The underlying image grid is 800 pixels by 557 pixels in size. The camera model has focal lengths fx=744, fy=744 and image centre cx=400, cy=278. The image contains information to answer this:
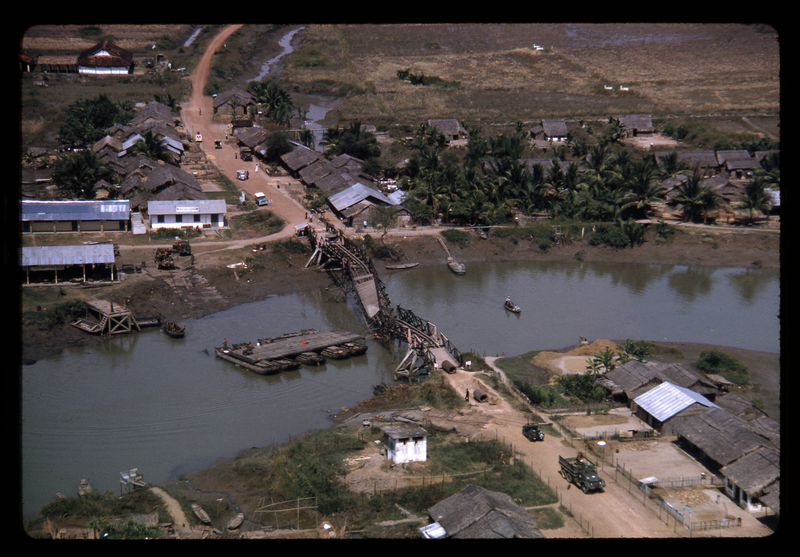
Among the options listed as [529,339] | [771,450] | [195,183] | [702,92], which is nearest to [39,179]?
[195,183]

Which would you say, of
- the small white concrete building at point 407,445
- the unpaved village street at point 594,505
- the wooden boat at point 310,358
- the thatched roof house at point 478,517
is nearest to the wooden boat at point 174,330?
the wooden boat at point 310,358

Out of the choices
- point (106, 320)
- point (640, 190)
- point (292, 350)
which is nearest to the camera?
point (292, 350)

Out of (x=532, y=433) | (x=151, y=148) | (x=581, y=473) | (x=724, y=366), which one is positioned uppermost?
(x=151, y=148)

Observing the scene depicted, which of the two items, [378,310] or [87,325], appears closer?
[87,325]

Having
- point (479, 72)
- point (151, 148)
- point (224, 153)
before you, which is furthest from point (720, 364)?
point (479, 72)

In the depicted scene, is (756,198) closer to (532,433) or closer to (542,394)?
(542,394)

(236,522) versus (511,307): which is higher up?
(511,307)

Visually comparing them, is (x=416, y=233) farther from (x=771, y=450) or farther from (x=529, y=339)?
(x=771, y=450)

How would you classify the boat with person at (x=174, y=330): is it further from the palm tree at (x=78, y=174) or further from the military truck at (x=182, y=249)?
the palm tree at (x=78, y=174)
